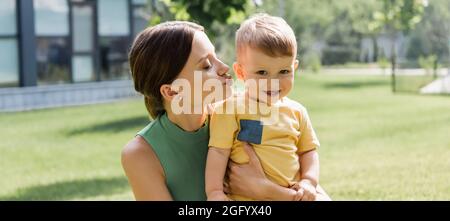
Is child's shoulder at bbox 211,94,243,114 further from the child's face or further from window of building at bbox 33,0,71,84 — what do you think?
window of building at bbox 33,0,71,84

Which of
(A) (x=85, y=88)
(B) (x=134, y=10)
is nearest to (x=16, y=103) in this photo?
(A) (x=85, y=88)

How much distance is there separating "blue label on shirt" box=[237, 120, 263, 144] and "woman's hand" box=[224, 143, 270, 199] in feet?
0.08

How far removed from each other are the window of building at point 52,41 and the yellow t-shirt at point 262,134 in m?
16.7

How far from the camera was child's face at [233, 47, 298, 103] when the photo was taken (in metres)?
2.46

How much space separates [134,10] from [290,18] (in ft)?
61.8

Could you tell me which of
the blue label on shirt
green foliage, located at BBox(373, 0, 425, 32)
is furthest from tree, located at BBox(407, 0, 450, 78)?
the blue label on shirt

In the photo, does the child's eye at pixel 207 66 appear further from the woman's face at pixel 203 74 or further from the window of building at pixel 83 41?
the window of building at pixel 83 41

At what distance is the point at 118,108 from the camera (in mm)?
17859

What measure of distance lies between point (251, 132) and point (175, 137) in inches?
9.4

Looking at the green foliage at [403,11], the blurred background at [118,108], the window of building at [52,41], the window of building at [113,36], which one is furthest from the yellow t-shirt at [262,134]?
the green foliage at [403,11]

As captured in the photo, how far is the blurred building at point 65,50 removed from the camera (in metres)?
18.0

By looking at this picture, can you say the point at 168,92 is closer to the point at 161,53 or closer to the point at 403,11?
the point at 161,53

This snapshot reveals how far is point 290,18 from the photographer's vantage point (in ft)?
127
